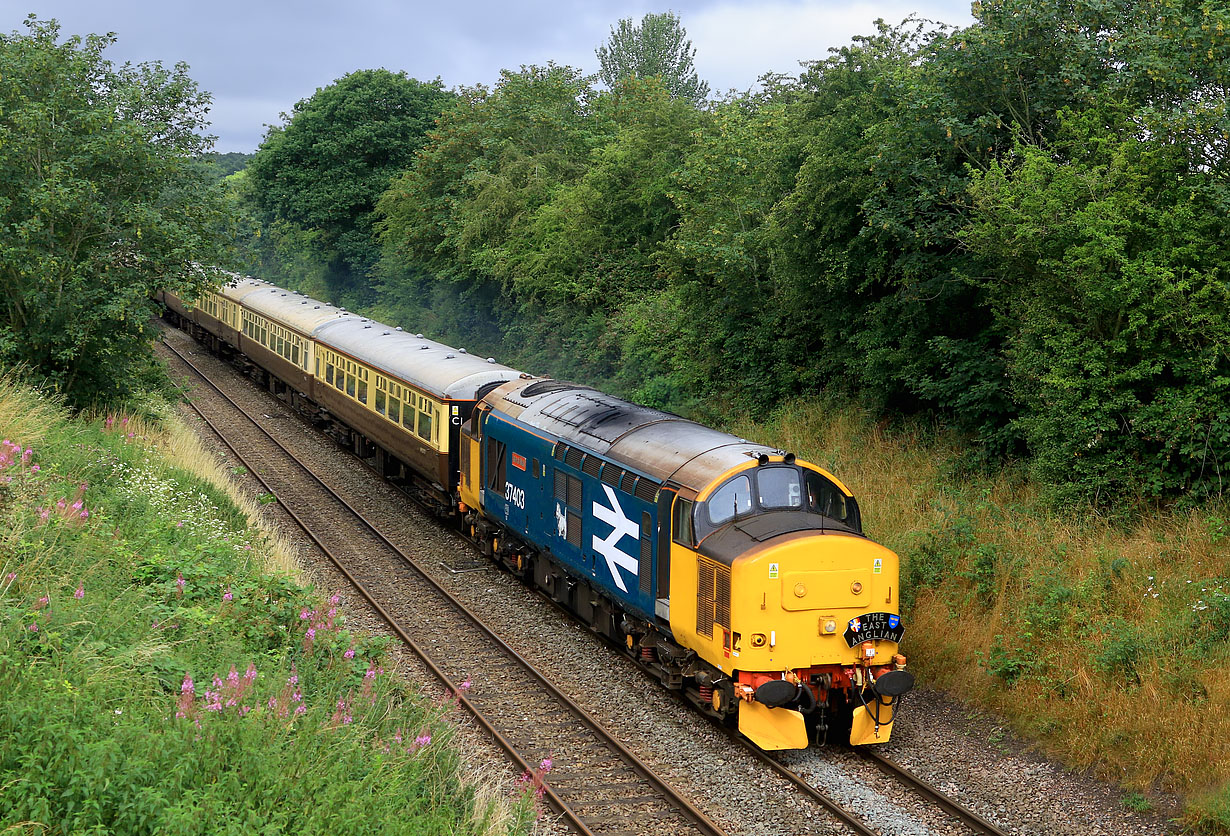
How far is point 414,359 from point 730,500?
526 inches

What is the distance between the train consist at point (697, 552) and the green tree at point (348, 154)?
3570cm

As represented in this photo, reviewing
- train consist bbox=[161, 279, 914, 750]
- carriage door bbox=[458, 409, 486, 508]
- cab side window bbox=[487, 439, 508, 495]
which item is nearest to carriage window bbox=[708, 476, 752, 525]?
train consist bbox=[161, 279, 914, 750]

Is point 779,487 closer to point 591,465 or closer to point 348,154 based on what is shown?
point 591,465

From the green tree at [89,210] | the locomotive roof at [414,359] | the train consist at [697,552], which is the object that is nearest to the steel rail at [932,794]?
the train consist at [697,552]

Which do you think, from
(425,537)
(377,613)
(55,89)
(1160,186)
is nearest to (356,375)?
(425,537)

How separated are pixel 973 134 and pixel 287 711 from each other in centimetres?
1372

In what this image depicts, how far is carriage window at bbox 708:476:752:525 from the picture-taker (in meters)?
12.0

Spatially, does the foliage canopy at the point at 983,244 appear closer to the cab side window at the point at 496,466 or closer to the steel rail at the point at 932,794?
the steel rail at the point at 932,794

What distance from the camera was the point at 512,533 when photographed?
18000 millimetres

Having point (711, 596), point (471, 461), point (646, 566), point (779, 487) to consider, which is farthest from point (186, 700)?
point (471, 461)

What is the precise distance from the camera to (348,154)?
175ft

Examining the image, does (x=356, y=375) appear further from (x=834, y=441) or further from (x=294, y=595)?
(x=294, y=595)

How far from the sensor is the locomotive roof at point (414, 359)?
70.0 ft

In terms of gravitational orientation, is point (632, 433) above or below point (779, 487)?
above
